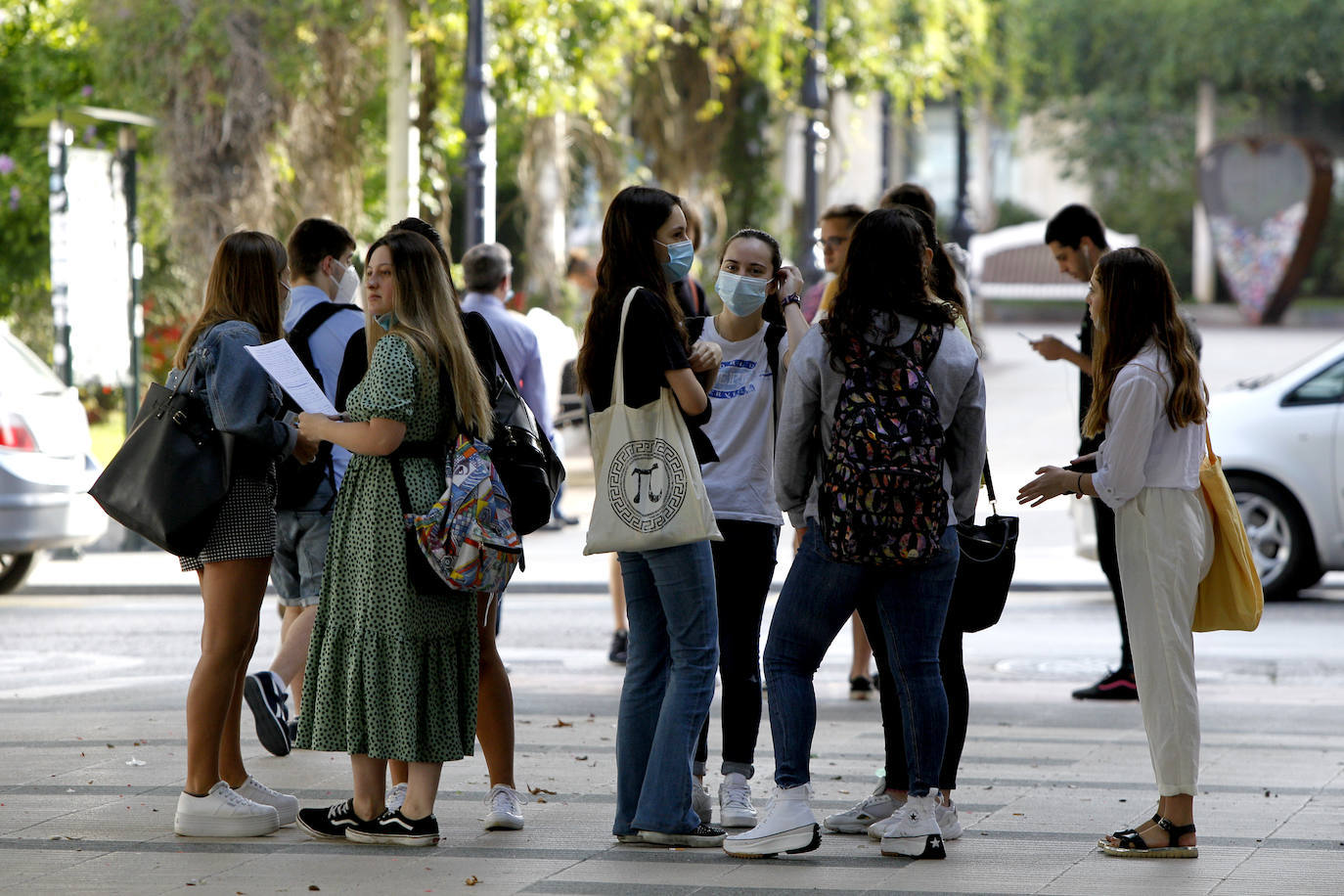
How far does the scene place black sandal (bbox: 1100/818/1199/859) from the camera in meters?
5.20

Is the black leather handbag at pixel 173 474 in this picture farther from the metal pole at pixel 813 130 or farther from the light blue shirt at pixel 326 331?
the metal pole at pixel 813 130

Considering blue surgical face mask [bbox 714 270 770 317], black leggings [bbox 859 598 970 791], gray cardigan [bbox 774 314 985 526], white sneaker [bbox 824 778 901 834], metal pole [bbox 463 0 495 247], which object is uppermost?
metal pole [bbox 463 0 495 247]

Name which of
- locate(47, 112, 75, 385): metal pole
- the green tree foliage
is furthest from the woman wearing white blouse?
the green tree foliage

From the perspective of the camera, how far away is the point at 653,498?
505 centimetres

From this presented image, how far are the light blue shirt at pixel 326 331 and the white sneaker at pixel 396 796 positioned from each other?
54.4 inches

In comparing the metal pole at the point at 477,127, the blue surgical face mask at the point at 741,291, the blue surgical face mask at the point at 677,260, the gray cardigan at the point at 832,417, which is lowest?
the gray cardigan at the point at 832,417

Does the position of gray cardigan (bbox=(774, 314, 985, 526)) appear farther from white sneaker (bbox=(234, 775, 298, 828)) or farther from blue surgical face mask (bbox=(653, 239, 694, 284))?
white sneaker (bbox=(234, 775, 298, 828))

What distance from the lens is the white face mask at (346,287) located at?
6.73 m

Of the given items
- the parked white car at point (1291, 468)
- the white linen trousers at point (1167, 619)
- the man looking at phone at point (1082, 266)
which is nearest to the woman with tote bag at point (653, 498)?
the white linen trousers at point (1167, 619)

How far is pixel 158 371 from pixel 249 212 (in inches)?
118

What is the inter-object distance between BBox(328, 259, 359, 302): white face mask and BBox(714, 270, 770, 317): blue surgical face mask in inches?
72.3

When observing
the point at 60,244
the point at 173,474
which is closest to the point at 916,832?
the point at 173,474

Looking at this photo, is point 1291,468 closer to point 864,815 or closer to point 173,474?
point 864,815

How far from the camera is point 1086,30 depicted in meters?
46.3
